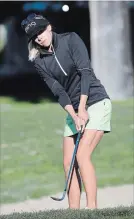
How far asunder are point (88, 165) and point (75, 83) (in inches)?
27.1

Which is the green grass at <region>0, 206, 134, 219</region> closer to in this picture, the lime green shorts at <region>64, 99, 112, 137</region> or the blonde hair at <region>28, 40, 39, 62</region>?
the lime green shorts at <region>64, 99, 112, 137</region>

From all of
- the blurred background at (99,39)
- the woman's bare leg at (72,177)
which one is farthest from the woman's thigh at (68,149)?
the blurred background at (99,39)

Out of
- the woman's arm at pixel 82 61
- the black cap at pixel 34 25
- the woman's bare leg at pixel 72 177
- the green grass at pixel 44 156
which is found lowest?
the green grass at pixel 44 156

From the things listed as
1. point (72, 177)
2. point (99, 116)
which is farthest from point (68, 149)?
point (99, 116)

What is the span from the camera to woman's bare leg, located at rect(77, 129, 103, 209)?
21.7 feet

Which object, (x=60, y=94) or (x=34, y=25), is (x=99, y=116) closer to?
(x=60, y=94)

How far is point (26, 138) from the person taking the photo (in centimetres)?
1216

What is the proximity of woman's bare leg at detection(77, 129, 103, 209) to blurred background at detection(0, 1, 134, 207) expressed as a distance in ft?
6.84

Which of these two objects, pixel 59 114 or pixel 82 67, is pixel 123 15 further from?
pixel 82 67

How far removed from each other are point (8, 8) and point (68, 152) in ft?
75.1

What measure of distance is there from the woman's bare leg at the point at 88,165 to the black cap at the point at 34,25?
905mm

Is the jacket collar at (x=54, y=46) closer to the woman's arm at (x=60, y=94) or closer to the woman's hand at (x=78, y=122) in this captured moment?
the woman's arm at (x=60, y=94)

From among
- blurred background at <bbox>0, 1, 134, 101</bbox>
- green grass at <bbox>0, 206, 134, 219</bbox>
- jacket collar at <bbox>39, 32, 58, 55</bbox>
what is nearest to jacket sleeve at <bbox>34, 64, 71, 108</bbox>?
jacket collar at <bbox>39, 32, 58, 55</bbox>

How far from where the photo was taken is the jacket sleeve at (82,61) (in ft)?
21.5
